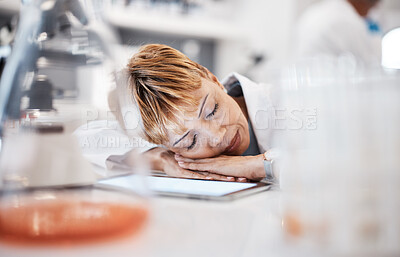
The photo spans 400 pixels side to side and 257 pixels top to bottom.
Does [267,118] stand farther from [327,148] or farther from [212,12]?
[212,12]

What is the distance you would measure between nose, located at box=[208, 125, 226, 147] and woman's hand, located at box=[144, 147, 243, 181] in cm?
4

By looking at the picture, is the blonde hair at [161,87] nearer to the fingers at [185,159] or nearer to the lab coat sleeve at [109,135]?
the fingers at [185,159]

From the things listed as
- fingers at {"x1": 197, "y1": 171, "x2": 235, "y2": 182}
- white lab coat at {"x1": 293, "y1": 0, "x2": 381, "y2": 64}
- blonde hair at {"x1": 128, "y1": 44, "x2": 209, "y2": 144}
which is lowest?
fingers at {"x1": 197, "y1": 171, "x2": 235, "y2": 182}

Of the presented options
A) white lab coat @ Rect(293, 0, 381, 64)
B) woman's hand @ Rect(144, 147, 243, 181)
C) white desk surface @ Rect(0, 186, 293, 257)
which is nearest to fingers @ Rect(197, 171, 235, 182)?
woman's hand @ Rect(144, 147, 243, 181)

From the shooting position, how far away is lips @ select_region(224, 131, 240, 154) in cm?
51

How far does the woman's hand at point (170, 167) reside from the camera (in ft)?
1.49

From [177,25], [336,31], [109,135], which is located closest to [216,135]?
[109,135]

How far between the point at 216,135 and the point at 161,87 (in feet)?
0.30

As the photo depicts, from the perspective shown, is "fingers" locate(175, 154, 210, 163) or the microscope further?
"fingers" locate(175, 154, 210, 163)

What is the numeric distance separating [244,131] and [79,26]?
0.30 metres

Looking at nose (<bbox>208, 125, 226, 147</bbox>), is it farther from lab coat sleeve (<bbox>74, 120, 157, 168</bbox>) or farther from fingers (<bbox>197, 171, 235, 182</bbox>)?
lab coat sleeve (<bbox>74, 120, 157, 168</bbox>)

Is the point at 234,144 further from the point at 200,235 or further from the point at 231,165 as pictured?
the point at 200,235

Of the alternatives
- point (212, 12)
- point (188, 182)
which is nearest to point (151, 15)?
point (212, 12)

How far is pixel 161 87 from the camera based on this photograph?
0.46 meters
